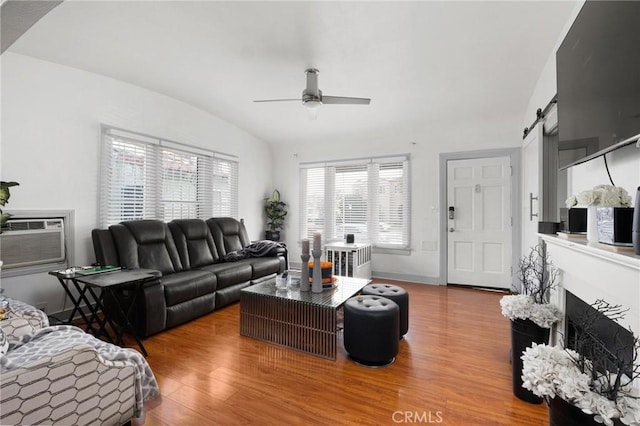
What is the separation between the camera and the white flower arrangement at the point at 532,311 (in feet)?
5.84

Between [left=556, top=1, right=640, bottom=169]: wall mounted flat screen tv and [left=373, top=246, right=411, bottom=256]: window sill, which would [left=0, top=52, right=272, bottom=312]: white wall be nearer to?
[left=373, top=246, right=411, bottom=256]: window sill

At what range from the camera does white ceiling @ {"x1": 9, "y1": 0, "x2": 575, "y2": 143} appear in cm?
222

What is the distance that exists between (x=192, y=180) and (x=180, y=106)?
1.08 m

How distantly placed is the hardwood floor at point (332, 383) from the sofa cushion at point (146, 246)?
2.90 feet

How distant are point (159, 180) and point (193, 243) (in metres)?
0.99

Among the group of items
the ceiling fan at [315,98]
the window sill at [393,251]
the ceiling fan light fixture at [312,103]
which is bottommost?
the window sill at [393,251]

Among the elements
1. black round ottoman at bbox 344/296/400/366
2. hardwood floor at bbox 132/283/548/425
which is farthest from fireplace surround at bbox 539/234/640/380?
black round ottoman at bbox 344/296/400/366

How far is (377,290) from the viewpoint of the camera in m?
2.77

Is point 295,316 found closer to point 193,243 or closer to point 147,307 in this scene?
point 147,307

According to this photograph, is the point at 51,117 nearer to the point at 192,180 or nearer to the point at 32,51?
the point at 32,51

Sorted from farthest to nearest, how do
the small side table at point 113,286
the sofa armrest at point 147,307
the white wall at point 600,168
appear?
the sofa armrest at point 147,307 < the small side table at point 113,286 < the white wall at point 600,168

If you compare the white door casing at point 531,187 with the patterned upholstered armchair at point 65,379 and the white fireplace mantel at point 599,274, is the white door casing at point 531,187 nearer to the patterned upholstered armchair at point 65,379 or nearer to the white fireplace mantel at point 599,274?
the white fireplace mantel at point 599,274

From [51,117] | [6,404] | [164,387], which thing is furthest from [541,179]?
[51,117]

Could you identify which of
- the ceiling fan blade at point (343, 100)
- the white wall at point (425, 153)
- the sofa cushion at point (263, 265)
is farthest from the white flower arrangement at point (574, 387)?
the white wall at point (425, 153)
